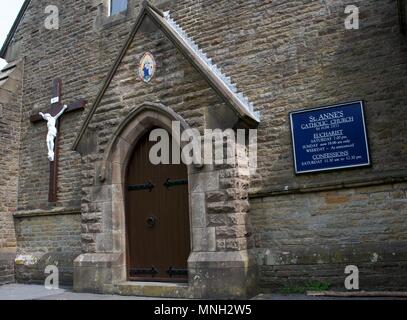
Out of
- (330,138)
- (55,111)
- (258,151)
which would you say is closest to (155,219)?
(258,151)

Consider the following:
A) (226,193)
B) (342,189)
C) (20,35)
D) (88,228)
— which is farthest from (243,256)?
(20,35)

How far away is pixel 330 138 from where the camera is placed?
6512 mm

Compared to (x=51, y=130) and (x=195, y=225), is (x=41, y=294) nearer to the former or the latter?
(x=195, y=225)

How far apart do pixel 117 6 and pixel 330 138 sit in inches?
257

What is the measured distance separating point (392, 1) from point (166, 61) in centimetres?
393

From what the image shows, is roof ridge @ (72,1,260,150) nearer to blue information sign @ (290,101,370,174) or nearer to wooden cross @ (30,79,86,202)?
blue information sign @ (290,101,370,174)

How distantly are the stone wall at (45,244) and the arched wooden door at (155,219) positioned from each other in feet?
6.72

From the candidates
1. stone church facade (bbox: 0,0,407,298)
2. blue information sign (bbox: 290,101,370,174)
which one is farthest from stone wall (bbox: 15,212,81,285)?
blue information sign (bbox: 290,101,370,174)

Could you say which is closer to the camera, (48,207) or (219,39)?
(219,39)

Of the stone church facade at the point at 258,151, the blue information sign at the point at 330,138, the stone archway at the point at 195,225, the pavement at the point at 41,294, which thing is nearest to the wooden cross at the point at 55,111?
the stone church facade at the point at 258,151

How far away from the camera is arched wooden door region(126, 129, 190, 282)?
23.0ft

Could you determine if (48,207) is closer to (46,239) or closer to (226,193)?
(46,239)

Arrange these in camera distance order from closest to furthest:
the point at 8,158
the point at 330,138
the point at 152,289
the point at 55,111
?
the point at 330,138, the point at 152,289, the point at 55,111, the point at 8,158

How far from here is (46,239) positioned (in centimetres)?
945
